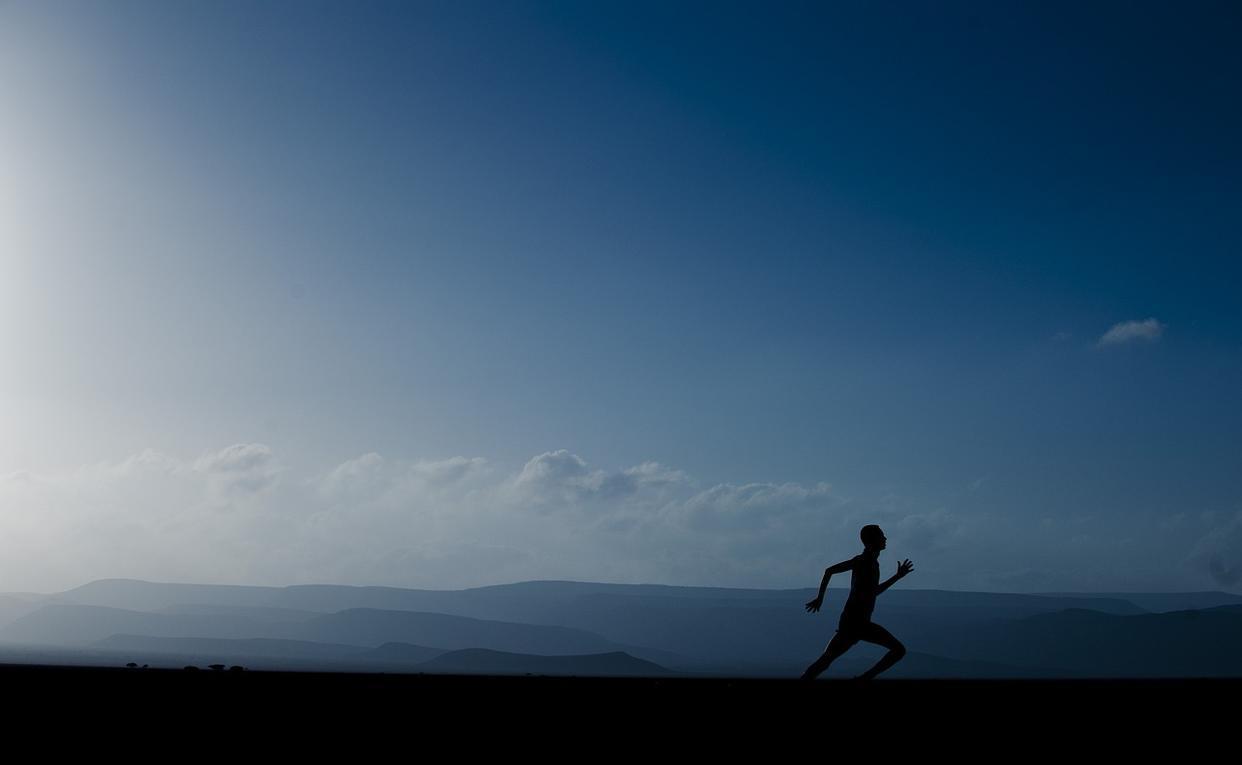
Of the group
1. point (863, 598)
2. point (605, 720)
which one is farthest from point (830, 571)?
point (605, 720)

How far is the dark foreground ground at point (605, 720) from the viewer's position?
247 inches

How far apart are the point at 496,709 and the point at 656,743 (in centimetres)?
250

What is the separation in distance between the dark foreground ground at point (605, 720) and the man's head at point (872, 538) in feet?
6.02

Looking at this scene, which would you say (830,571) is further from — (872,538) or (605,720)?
(605,720)

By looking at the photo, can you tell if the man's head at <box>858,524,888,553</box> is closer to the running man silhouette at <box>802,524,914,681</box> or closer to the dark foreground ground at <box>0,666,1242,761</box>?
the running man silhouette at <box>802,524,914,681</box>

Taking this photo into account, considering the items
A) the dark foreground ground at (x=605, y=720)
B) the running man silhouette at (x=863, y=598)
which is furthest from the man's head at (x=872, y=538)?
the dark foreground ground at (x=605, y=720)

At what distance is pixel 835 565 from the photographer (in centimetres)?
1185

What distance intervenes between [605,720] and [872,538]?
530 cm

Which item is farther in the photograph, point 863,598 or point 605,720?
point 863,598

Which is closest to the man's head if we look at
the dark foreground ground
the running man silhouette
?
the running man silhouette

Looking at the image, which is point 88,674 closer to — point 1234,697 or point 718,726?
point 718,726

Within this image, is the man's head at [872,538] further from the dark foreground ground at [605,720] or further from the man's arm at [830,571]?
the dark foreground ground at [605,720]

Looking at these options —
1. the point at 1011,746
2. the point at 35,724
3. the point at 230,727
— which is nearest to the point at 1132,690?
the point at 1011,746

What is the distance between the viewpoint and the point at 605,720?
7523 mm
